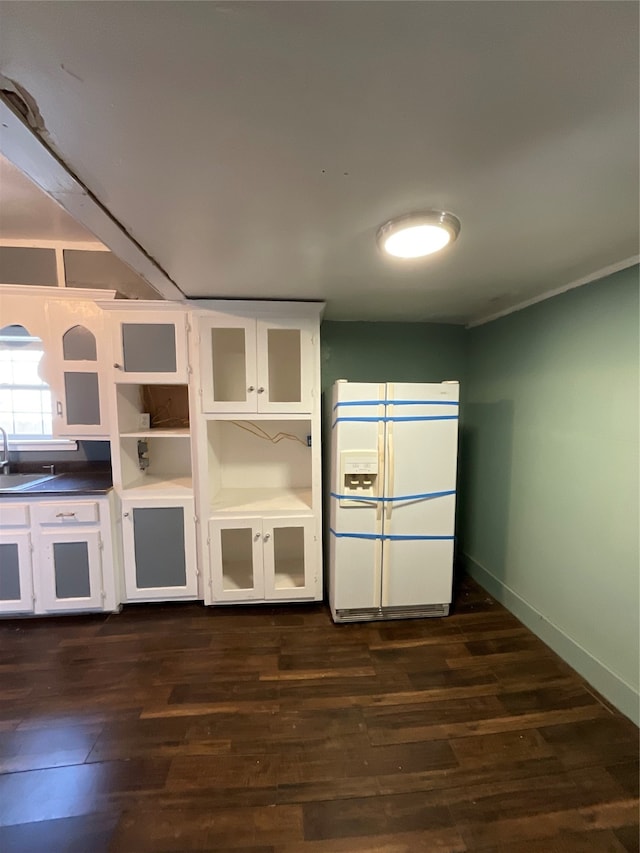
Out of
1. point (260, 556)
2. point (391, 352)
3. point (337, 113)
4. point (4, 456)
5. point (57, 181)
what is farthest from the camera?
point (391, 352)

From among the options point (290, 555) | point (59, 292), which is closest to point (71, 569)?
point (290, 555)

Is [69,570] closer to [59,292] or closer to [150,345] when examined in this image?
[150,345]

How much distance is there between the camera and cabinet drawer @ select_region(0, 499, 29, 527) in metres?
2.32

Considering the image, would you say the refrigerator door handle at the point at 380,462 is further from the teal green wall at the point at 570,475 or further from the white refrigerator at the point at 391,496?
the teal green wall at the point at 570,475

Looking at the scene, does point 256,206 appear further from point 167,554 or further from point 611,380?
point 167,554

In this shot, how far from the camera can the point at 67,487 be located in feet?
7.98

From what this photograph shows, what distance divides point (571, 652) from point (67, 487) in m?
3.15

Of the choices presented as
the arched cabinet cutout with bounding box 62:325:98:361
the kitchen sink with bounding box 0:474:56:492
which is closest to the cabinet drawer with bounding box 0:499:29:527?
the kitchen sink with bounding box 0:474:56:492

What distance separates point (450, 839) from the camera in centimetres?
125

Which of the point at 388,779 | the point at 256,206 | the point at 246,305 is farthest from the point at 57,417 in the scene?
the point at 388,779

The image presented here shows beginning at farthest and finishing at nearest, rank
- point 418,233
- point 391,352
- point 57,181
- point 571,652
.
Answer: point 391,352, point 571,652, point 418,233, point 57,181

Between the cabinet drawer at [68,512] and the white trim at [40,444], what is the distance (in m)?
0.65

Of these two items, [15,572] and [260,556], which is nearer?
[15,572]

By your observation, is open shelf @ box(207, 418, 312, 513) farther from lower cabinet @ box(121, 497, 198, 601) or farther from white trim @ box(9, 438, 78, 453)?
white trim @ box(9, 438, 78, 453)
